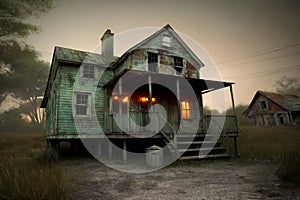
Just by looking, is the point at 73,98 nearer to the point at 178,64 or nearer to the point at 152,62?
the point at 152,62

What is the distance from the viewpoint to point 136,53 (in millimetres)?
13391

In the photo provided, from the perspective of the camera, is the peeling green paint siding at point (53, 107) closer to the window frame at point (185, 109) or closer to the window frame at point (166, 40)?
the window frame at point (166, 40)

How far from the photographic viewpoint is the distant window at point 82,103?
12406 mm

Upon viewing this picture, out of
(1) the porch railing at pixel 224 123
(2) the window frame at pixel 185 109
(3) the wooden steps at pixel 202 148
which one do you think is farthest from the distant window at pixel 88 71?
(1) the porch railing at pixel 224 123

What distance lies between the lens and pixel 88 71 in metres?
13.4

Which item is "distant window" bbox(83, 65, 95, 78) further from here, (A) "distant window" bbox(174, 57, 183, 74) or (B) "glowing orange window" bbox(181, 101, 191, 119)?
(B) "glowing orange window" bbox(181, 101, 191, 119)

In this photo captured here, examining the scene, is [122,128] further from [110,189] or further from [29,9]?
[29,9]

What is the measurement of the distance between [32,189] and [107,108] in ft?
32.4

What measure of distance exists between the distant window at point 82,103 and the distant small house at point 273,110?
3188 centimetres

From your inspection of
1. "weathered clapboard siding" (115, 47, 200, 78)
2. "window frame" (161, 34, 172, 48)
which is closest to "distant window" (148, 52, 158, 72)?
"weathered clapboard siding" (115, 47, 200, 78)

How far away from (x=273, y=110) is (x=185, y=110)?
25939mm

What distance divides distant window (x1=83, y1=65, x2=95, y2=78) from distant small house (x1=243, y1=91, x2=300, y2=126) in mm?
31487

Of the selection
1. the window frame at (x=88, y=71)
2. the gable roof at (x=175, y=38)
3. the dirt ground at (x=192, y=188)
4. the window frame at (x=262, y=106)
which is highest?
the gable roof at (x=175, y=38)

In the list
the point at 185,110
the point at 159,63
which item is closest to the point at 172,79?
the point at 159,63
